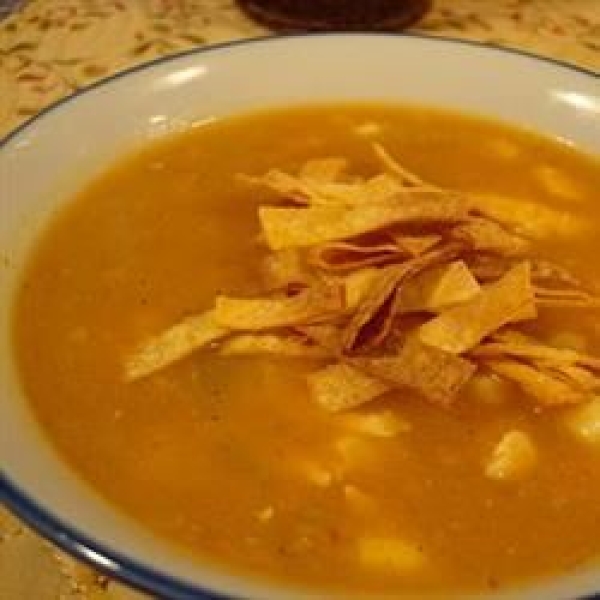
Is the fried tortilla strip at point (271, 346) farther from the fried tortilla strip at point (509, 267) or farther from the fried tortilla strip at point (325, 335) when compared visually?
the fried tortilla strip at point (509, 267)

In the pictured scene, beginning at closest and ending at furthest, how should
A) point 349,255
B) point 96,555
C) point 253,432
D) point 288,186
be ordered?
point 96,555
point 253,432
point 349,255
point 288,186

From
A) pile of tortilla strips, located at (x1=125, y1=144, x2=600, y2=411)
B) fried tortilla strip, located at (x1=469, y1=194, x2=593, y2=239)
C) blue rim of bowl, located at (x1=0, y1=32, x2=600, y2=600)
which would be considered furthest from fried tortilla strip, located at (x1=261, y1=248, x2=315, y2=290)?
blue rim of bowl, located at (x1=0, y1=32, x2=600, y2=600)

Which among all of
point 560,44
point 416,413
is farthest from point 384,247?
point 560,44

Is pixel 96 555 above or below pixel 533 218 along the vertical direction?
above

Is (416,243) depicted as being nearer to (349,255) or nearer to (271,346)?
(349,255)

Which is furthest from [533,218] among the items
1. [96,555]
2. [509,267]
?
[96,555]

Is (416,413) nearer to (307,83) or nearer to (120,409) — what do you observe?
(120,409)

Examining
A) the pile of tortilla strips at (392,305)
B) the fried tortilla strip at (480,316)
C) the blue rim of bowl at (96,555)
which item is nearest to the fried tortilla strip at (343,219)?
the pile of tortilla strips at (392,305)
